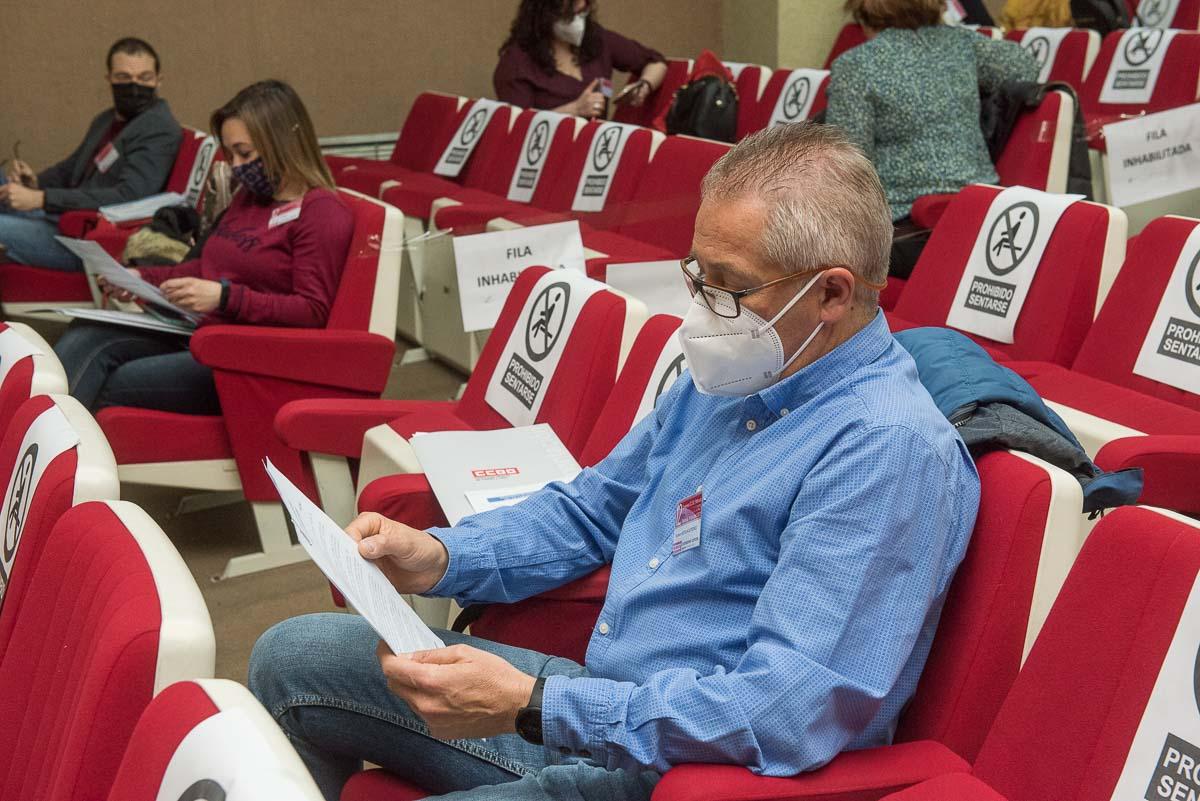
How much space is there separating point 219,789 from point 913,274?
2532 mm

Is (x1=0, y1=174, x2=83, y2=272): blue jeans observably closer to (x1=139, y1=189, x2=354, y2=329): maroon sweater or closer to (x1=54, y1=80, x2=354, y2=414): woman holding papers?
(x1=54, y1=80, x2=354, y2=414): woman holding papers

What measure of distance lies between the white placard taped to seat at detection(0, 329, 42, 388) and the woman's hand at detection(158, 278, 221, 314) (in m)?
0.98

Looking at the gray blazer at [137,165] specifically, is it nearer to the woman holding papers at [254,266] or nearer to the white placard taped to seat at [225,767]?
the woman holding papers at [254,266]

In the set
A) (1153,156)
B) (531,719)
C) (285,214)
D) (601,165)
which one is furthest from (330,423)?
(1153,156)

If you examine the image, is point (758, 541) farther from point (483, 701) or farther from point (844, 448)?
point (483, 701)

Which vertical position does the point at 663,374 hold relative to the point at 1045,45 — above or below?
below

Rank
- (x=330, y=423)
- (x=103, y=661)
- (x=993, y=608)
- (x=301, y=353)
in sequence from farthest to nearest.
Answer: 1. (x=301, y=353)
2. (x=330, y=423)
3. (x=993, y=608)
4. (x=103, y=661)

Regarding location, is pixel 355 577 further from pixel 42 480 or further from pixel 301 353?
pixel 301 353

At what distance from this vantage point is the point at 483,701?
129cm

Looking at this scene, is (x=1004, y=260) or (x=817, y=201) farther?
(x=1004, y=260)

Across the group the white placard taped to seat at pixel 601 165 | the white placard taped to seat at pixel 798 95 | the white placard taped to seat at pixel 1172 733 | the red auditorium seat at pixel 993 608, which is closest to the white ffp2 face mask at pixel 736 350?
the red auditorium seat at pixel 993 608

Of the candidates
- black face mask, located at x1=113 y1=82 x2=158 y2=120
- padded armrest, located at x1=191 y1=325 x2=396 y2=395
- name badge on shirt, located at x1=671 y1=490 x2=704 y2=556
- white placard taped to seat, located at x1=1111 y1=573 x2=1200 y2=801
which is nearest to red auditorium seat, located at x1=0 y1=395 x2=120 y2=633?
name badge on shirt, located at x1=671 y1=490 x2=704 y2=556

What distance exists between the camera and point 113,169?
5328mm

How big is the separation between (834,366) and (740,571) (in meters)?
0.25
